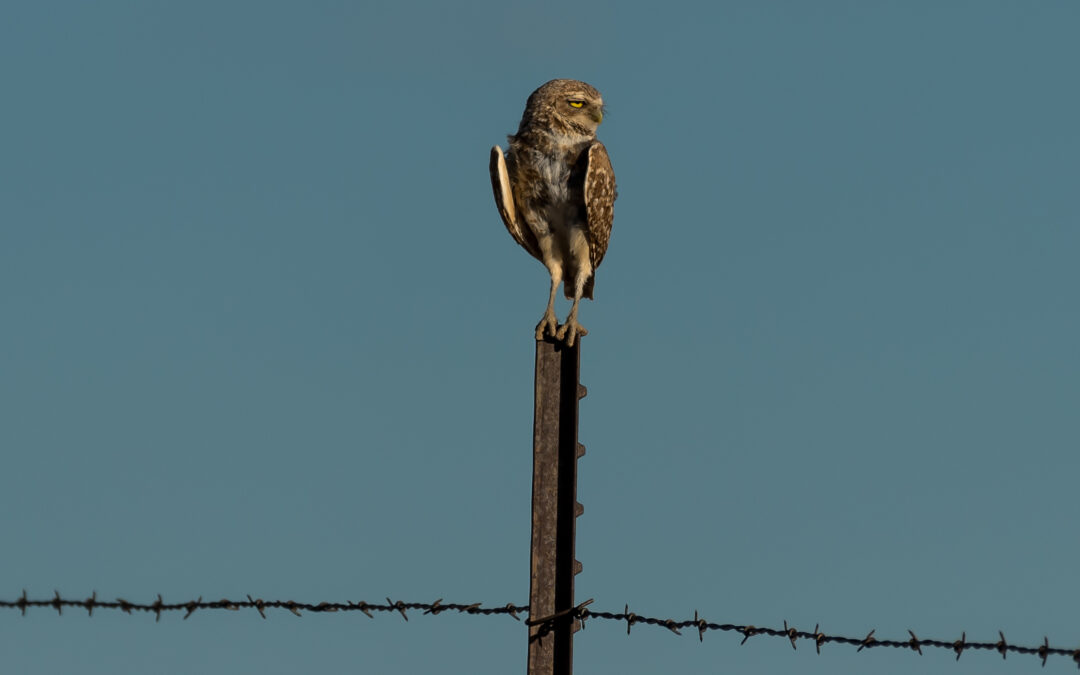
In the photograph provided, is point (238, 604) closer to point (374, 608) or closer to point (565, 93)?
point (374, 608)

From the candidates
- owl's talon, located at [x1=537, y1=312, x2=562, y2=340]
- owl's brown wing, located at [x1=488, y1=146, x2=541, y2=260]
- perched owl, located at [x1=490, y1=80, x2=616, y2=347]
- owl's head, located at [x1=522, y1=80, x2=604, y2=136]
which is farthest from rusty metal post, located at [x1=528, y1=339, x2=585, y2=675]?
owl's head, located at [x1=522, y1=80, x2=604, y2=136]

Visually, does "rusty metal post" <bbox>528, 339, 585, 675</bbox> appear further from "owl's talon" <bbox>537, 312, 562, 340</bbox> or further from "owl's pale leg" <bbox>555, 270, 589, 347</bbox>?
"owl's talon" <bbox>537, 312, 562, 340</bbox>

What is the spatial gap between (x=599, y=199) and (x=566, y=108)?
0.81m

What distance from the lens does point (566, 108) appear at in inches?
404

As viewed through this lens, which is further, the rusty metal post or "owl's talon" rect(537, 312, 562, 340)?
"owl's talon" rect(537, 312, 562, 340)

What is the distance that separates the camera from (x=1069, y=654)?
15.9 feet

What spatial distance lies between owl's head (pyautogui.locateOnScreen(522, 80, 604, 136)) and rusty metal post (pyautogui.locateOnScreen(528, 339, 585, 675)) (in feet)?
13.7

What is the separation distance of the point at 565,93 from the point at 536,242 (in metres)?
1.11

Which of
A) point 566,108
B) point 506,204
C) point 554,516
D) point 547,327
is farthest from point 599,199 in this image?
point 554,516

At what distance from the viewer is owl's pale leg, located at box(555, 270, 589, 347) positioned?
714cm

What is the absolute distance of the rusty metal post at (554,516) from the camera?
19.6ft

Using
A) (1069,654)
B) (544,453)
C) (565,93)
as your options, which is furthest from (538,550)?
(565,93)

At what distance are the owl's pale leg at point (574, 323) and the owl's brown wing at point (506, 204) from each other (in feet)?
1.18

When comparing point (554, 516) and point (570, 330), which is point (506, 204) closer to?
point (570, 330)
